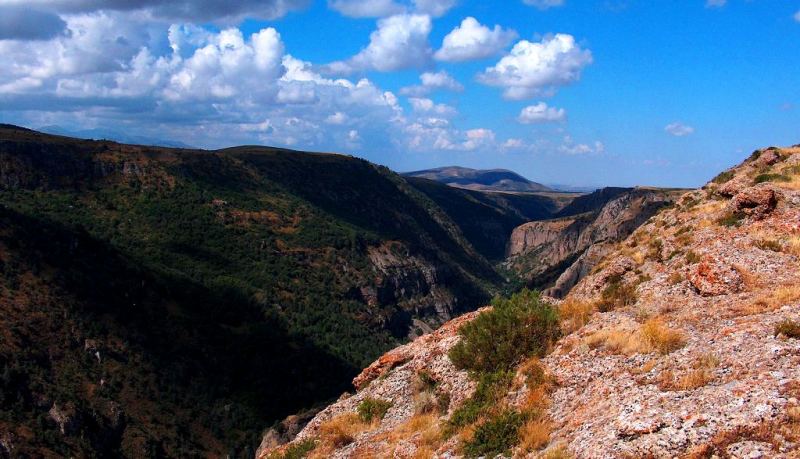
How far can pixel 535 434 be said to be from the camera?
11.3 m

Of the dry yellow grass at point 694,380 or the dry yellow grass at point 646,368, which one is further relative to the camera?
the dry yellow grass at point 646,368

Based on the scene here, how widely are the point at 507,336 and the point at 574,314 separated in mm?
2694

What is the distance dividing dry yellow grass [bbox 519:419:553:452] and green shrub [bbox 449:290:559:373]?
3782 mm

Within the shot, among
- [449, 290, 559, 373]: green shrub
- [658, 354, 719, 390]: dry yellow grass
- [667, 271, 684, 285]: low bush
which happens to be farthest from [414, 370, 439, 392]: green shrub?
[667, 271, 684, 285]: low bush

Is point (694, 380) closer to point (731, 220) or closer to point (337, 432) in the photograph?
point (337, 432)

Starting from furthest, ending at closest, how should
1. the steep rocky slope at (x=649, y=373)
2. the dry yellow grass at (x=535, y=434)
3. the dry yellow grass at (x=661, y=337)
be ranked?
the dry yellow grass at (x=661, y=337), the dry yellow grass at (x=535, y=434), the steep rocky slope at (x=649, y=373)

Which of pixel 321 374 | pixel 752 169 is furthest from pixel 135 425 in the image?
pixel 752 169

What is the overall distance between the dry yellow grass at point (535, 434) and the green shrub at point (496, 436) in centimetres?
18

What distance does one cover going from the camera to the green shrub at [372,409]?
17781 mm

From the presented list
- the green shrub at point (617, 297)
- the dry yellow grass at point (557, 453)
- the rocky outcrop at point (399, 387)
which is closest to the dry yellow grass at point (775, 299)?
the green shrub at point (617, 297)

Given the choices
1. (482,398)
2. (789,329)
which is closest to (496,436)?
(482,398)

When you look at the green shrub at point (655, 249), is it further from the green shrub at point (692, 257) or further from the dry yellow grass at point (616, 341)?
the dry yellow grass at point (616, 341)

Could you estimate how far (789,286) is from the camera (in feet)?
49.2

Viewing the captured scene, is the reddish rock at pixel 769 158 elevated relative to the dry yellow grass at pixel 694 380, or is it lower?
elevated
